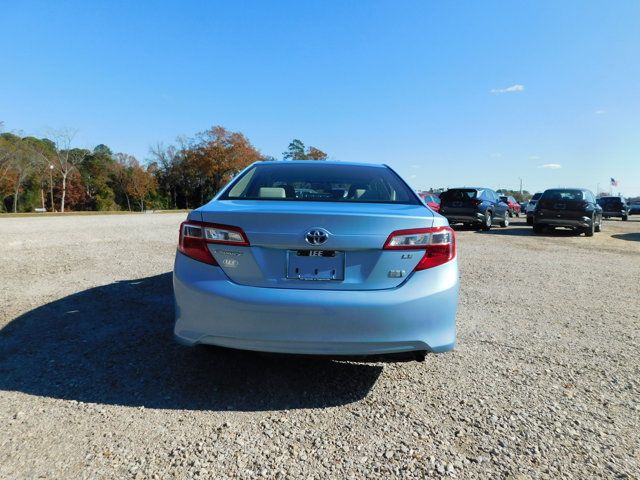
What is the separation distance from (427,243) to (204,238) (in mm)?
1367

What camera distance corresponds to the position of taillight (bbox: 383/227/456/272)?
259cm

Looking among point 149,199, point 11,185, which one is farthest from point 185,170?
point 11,185

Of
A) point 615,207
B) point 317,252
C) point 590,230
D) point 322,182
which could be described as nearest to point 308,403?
point 317,252

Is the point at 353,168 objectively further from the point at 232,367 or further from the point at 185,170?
the point at 185,170

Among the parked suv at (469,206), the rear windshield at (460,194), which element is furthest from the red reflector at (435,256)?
Result: the rear windshield at (460,194)

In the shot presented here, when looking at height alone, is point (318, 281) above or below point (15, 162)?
below

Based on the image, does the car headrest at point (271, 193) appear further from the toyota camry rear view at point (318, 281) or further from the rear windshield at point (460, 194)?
the rear windshield at point (460, 194)

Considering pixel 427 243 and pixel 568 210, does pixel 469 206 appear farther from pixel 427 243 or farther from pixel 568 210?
pixel 427 243

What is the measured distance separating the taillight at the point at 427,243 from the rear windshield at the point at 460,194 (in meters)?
15.3

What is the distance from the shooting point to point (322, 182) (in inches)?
152

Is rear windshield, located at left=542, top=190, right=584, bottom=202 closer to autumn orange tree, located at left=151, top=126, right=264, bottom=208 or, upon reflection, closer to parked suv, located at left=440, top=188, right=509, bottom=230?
parked suv, located at left=440, top=188, right=509, bottom=230

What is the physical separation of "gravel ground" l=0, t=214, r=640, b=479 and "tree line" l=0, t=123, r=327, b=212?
58276 millimetres

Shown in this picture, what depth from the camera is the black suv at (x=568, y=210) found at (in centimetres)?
1513

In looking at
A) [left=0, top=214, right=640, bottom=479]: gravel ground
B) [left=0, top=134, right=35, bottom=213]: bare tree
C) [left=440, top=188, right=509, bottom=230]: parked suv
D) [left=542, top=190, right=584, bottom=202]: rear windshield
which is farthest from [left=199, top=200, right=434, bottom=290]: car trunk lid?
[left=0, top=134, right=35, bottom=213]: bare tree
